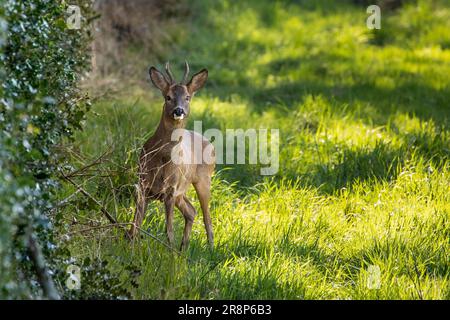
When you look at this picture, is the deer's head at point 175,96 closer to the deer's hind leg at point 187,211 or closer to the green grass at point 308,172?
the green grass at point 308,172

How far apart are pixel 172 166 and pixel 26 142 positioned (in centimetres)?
213

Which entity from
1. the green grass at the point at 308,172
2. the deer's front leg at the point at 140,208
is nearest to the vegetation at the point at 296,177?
the green grass at the point at 308,172

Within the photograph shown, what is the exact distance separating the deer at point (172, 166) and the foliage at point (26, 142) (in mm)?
1061

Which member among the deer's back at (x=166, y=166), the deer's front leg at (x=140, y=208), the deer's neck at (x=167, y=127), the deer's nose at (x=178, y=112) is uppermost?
the deer's nose at (x=178, y=112)

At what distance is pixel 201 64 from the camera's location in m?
12.3

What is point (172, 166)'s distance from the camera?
649 centimetres

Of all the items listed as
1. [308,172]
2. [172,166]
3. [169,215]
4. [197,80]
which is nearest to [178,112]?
[172,166]

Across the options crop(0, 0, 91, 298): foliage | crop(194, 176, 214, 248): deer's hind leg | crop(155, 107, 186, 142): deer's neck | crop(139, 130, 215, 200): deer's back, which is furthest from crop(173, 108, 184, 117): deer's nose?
crop(0, 0, 91, 298): foliage

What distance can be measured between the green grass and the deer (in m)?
0.16

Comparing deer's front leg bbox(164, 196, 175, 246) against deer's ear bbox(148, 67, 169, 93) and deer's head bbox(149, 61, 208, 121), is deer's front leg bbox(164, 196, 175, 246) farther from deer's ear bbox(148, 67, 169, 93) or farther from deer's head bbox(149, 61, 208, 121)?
deer's ear bbox(148, 67, 169, 93)

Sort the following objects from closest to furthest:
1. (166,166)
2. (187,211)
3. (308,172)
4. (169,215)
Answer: (169,215) → (166,166) → (187,211) → (308,172)

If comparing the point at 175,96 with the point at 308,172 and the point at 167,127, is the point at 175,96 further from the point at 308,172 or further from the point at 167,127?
the point at 308,172

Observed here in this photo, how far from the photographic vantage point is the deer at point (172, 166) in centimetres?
640
